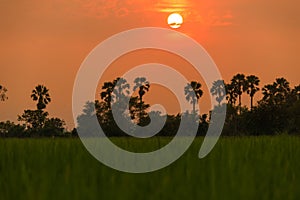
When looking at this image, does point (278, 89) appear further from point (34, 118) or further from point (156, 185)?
point (156, 185)

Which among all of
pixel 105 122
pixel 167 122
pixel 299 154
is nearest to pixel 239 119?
pixel 167 122

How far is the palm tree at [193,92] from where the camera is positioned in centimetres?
8000

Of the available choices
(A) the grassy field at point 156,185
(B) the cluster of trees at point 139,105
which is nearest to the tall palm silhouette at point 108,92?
(B) the cluster of trees at point 139,105

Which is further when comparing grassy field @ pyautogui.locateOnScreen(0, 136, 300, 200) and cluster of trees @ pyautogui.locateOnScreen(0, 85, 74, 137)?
cluster of trees @ pyautogui.locateOnScreen(0, 85, 74, 137)

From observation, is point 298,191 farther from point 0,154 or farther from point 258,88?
point 258,88

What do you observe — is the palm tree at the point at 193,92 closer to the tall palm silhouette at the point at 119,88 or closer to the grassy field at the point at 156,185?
the tall palm silhouette at the point at 119,88

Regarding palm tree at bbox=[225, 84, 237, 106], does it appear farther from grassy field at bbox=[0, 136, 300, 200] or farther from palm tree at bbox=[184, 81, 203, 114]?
grassy field at bbox=[0, 136, 300, 200]

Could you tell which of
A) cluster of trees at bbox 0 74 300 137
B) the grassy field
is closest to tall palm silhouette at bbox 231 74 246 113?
cluster of trees at bbox 0 74 300 137

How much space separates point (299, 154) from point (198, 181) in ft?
10.4

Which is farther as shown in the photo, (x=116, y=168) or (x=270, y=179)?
(x=116, y=168)

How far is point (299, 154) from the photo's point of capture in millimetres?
7133

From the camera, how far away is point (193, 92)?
82.6 meters

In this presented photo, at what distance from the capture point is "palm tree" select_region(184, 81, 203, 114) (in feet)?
262

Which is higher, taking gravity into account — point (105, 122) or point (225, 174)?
point (105, 122)
